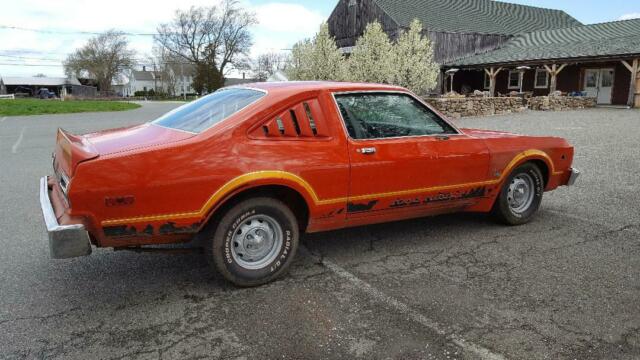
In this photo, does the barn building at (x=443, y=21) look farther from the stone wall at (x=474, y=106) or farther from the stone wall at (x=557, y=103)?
the stone wall at (x=474, y=106)

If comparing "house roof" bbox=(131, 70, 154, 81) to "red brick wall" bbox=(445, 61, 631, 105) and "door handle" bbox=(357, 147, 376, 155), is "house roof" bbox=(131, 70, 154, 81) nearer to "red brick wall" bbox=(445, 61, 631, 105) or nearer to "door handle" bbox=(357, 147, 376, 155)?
"red brick wall" bbox=(445, 61, 631, 105)

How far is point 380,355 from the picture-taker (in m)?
2.79

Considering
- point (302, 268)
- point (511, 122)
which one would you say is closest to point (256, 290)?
point (302, 268)

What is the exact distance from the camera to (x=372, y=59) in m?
22.8

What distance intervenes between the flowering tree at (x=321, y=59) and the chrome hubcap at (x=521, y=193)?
1946 centimetres

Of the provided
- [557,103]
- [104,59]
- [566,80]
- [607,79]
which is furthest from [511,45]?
[104,59]

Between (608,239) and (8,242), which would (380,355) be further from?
(8,242)

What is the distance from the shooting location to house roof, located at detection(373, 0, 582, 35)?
37531 millimetres

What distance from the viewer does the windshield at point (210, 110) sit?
148 inches

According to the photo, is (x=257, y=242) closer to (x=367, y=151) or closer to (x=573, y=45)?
(x=367, y=151)

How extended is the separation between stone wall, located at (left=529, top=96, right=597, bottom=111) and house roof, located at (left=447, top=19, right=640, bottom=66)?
2.70 m

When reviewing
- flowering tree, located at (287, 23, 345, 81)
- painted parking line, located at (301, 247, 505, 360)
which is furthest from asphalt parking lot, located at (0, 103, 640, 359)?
flowering tree, located at (287, 23, 345, 81)

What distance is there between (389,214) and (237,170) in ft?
4.86

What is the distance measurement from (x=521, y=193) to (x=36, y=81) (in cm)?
11004
